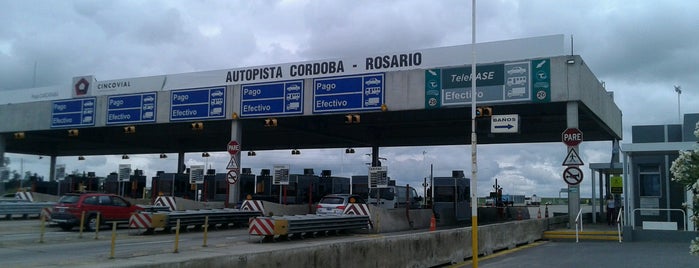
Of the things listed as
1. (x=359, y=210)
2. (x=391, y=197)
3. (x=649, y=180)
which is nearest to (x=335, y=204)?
(x=359, y=210)

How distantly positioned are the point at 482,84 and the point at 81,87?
22.5m

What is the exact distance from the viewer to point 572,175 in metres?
20.7

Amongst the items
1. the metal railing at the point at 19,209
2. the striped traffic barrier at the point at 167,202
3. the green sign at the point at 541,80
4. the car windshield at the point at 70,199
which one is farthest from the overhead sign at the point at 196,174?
the green sign at the point at 541,80

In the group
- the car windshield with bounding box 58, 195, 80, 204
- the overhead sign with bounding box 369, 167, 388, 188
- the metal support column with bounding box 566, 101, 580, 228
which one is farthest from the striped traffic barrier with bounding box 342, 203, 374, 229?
the car windshield with bounding box 58, 195, 80, 204

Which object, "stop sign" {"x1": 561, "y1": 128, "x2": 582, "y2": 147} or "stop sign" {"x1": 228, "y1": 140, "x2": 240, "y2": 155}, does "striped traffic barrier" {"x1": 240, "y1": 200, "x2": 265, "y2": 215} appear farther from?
"stop sign" {"x1": 561, "y1": 128, "x2": 582, "y2": 147}

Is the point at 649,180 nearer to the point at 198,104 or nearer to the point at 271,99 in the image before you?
the point at 271,99

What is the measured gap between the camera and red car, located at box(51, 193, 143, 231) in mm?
22922

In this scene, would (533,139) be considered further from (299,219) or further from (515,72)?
(299,219)

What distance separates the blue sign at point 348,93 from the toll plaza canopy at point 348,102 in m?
0.04

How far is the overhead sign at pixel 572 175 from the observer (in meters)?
20.5

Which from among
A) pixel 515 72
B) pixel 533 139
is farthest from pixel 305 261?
pixel 533 139

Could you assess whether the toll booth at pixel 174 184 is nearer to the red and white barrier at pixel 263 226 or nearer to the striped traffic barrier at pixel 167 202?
the striped traffic barrier at pixel 167 202

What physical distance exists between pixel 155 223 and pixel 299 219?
508 cm

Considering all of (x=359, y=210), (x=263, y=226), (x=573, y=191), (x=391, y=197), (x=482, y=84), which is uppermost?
(x=482, y=84)
